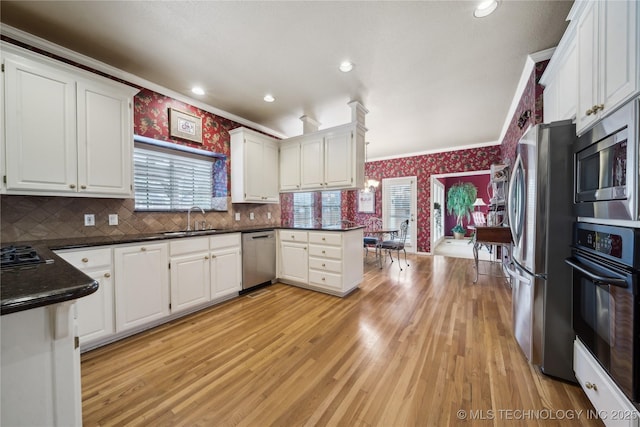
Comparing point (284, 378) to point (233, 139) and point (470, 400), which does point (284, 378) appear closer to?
point (470, 400)

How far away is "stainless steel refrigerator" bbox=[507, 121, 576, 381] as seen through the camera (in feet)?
5.12

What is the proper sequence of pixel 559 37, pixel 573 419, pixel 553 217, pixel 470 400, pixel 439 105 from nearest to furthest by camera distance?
1. pixel 573 419
2. pixel 470 400
3. pixel 553 217
4. pixel 559 37
5. pixel 439 105

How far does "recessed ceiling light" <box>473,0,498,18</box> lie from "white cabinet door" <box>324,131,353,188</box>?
5.57 ft

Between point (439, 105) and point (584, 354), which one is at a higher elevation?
point (439, 105)

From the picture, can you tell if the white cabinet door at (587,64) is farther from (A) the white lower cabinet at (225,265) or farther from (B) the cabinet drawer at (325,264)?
(A) the white lower cabinet at (225,265)

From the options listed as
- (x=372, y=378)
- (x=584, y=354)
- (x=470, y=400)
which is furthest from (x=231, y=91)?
(x=584, y=354)

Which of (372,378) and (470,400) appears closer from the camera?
(470,400)

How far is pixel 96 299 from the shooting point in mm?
1938

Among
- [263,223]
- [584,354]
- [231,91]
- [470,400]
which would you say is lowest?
[470,400]

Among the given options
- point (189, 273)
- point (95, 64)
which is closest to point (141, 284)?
point (189, 273)

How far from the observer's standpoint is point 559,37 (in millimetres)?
2121

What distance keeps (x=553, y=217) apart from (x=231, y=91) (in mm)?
3401

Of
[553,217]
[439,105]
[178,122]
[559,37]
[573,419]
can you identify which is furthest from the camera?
[439,105]

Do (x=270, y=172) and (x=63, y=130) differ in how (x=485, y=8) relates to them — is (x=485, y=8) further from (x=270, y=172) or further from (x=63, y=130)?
(x=63, y=130)
